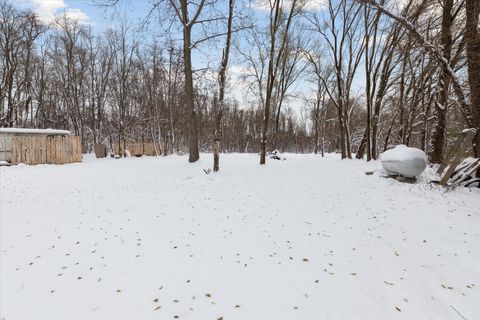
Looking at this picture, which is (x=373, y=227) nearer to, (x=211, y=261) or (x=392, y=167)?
(x=211, y=261)

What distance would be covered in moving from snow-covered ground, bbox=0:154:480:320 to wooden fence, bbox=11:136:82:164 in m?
11.7

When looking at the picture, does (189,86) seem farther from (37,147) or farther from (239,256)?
(239,256)

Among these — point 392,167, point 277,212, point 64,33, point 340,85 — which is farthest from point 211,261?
point 64,33

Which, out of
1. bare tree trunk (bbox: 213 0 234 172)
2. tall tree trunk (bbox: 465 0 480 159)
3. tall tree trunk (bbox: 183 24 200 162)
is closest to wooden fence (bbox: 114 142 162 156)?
tall tree trunk (bbox: 183 24 200 162)

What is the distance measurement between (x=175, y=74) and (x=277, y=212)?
26.5 m

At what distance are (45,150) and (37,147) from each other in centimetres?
46

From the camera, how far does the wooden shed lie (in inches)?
650

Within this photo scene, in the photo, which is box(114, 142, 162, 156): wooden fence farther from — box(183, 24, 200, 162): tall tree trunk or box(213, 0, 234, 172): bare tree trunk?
box(213, 0, 234, 172): bare tree trunk

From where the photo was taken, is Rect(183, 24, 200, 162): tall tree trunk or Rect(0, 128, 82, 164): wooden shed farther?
Rect(0, 128, 82, 164): wooden shed

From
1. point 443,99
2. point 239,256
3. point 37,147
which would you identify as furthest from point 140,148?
point 239,256

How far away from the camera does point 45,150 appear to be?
57.6 ft

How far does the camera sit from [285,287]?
337 cm

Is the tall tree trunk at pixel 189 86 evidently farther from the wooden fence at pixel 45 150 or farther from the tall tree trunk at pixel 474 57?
the tall tree trunk at pixel 474 57

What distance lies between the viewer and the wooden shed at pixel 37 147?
16.5 meters
